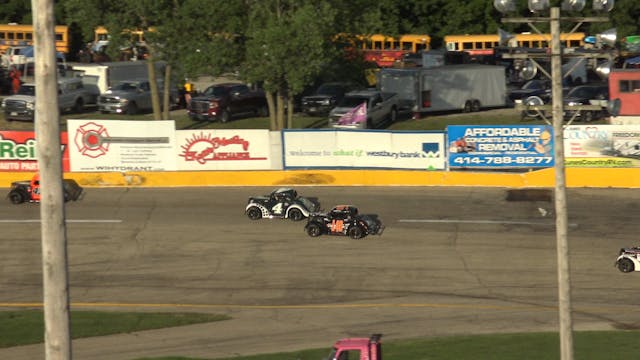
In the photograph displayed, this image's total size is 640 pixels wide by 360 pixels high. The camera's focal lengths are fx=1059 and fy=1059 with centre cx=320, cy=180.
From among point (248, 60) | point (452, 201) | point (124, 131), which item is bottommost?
point (452, 201)

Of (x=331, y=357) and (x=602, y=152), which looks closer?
(x=331, y=357)

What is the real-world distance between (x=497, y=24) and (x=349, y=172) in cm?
4669

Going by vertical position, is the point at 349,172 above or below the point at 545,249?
above

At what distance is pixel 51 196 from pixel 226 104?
157 ft

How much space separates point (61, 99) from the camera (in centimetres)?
5772

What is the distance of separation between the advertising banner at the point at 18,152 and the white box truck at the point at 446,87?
64.8ft

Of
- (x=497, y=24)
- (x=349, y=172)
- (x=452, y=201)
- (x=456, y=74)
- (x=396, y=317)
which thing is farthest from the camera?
(x=497, y=24)

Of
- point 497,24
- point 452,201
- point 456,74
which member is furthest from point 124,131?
point 497,24

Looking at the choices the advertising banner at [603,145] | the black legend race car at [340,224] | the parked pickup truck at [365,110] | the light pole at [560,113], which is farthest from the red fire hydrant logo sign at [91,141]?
the light pole at [560,113]

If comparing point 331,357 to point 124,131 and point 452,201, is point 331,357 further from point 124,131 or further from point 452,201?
point 124,131

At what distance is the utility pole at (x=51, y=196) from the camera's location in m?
6.62

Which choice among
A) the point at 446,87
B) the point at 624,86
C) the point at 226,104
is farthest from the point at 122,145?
the point at 624,86

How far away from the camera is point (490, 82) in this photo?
5647 centimetres

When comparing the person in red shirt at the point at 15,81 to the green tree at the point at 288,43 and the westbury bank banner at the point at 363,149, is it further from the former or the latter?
the westbury bank banner at the point at 363,149
